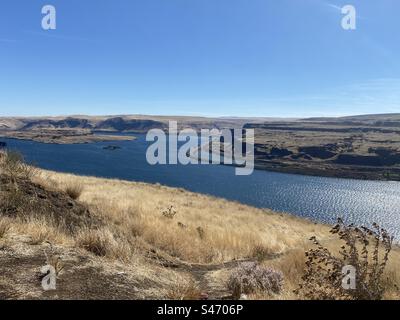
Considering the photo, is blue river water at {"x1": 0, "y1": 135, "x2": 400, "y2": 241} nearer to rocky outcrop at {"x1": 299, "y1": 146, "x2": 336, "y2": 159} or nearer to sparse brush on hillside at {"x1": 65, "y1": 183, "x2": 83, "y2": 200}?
rocky outcrop at {"x1": 299, "y1": 146, "x2": 336, "y2": 159}

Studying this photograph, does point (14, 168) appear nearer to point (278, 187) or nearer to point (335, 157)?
point (278, 187)

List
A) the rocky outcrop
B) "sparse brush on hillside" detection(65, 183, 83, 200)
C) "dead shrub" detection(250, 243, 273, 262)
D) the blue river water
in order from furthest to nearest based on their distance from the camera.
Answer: the rocky outcrop
the blue river water
"sparse brush on hillside" detection(65, 183, 83, 200)
"dead shrub" detection(250, 243, 273, 262)

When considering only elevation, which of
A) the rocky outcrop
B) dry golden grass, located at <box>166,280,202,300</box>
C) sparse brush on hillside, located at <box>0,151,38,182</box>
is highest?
sparse brush on hillside, located at <box>0,151,38,182</box>

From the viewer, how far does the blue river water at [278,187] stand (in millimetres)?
71062

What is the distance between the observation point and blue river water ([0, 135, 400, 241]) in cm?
7106

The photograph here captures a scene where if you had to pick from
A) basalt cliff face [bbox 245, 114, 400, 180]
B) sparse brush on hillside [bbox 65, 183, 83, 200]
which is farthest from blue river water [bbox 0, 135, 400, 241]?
sparse brush on hillside [bbox 65, 183, 83, 200]

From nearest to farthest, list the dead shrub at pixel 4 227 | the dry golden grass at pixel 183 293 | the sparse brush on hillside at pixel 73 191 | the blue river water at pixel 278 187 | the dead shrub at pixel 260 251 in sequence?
the dry golden grass at pixel 183 293 < the dead shrub at pixel 4 227 < the dead shrub at pixel 260 251 < the sparse brush on hillside at pixel 73 191 < the blue river water at pixel 278 187

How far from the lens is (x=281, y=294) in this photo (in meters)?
7.38

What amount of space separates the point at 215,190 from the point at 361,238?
261ft

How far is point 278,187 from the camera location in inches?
3782

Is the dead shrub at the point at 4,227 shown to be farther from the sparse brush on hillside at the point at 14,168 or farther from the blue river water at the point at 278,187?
the blue river water at the point at 278,187

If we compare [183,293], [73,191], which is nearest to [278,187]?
[73,191]

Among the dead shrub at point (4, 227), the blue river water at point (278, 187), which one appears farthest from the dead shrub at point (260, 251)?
the blue river water at point (278, 187)
